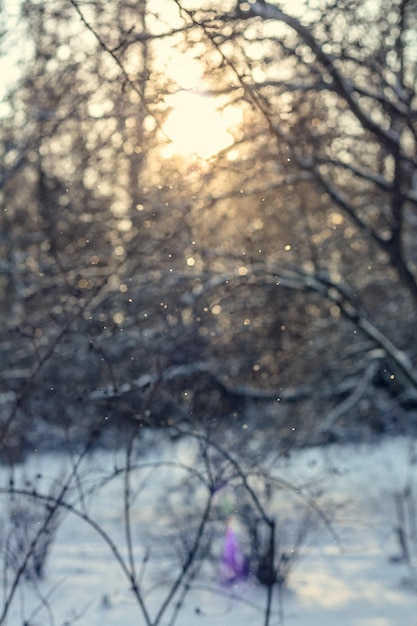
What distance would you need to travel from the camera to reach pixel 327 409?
1200 centimetres

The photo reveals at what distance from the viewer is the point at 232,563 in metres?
8.44

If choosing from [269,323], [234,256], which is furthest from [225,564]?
[269,323]

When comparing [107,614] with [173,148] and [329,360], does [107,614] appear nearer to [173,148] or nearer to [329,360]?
[173,148]

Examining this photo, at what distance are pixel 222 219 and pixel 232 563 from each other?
12.8 feet

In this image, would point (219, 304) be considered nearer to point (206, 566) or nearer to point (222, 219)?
point (222, 219)

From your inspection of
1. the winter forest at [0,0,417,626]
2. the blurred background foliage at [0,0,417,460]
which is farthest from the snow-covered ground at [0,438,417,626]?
the blurred background foliage at [0,0,417,460]

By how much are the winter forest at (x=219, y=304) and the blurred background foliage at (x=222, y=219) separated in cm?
3

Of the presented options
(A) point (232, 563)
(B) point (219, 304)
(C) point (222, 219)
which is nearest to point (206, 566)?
(A) point (232, 563)

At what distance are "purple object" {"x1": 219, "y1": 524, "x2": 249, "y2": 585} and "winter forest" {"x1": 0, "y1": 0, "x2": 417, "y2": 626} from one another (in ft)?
0.08

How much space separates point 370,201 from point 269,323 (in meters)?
1.71

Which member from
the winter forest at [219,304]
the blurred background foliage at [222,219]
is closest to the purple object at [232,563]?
the winter forest at [219,304]

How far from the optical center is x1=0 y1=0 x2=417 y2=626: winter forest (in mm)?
7004

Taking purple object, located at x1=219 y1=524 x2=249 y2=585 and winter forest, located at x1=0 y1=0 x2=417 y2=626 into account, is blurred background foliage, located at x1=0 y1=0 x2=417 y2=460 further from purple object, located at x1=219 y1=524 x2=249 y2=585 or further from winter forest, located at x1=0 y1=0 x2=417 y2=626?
purple object, located at x1=219 y1=524 x2=249 y2=585

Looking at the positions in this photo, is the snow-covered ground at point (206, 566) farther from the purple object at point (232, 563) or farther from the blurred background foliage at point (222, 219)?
the blurred background foliage at point (222, 219)
